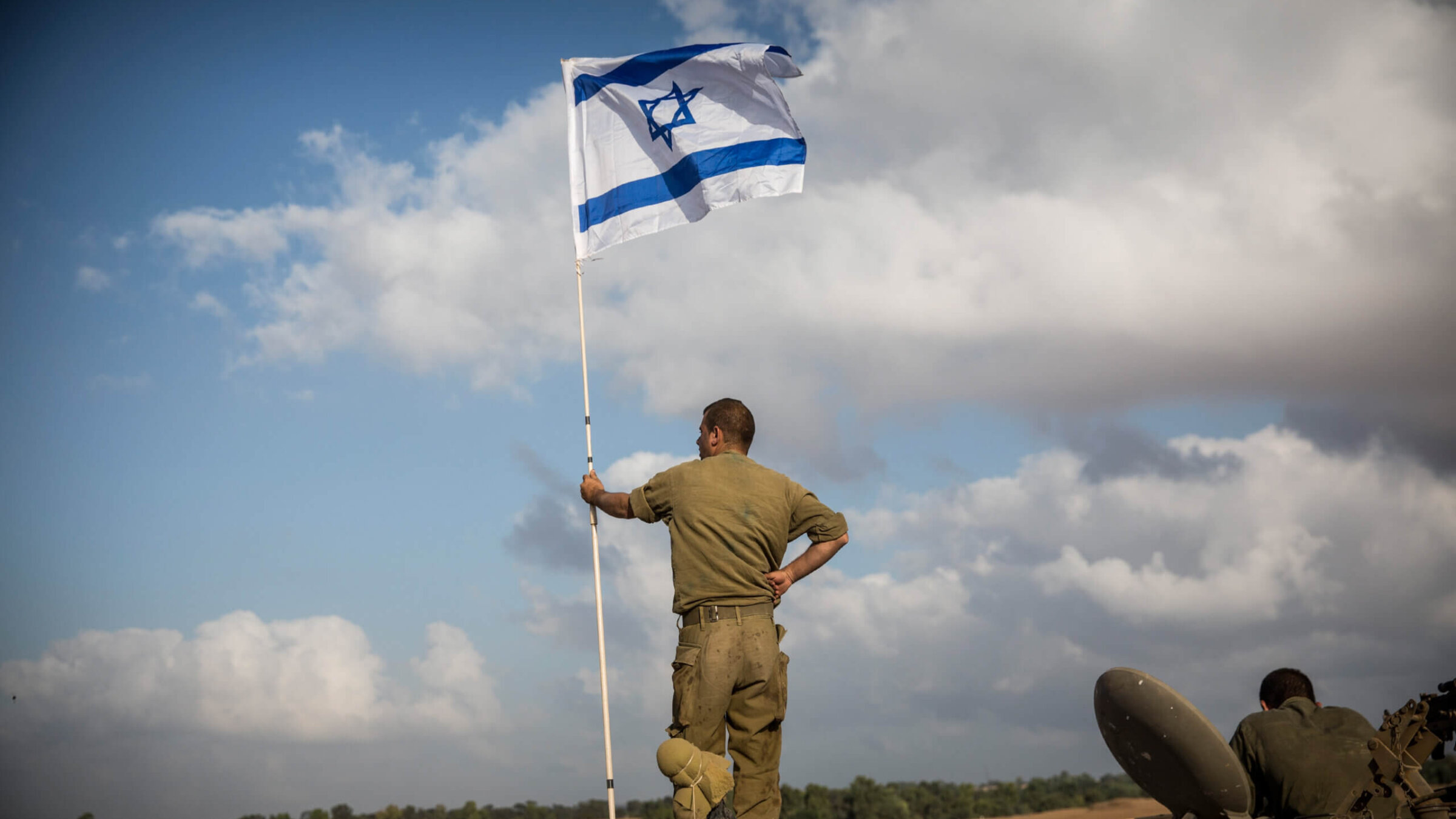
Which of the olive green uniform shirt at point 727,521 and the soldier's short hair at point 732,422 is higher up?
the soldier's short hair at point 732,422

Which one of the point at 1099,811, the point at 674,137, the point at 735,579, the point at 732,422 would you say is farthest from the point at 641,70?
the point at 1099,811

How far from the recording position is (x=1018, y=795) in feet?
118

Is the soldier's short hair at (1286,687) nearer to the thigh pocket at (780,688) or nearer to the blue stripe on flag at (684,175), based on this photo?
the thigh pocket at (780,688)

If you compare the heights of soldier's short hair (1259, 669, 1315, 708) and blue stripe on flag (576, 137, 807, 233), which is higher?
blue stripe on flag (576, 137, 807, 233)

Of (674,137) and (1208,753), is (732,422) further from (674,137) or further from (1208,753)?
(674,137)

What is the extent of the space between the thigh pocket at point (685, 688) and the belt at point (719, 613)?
0.56ft

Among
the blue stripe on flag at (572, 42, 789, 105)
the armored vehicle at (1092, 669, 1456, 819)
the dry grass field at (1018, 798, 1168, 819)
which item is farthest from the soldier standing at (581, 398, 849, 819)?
the dry grass field at (1018, 798, 1168, 819)

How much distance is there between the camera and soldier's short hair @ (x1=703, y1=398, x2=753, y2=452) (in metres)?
7.96

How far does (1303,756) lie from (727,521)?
387 cm

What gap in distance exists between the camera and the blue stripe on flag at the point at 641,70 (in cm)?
1148

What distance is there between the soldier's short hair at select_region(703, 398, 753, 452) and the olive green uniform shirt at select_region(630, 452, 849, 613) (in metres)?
0.12

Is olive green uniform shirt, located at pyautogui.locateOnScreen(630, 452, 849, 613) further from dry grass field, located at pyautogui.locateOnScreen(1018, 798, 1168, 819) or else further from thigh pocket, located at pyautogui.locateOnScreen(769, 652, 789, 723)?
dry grass field, located at pyautogui.locateOnScreen(1018, 798, 1168, 819)

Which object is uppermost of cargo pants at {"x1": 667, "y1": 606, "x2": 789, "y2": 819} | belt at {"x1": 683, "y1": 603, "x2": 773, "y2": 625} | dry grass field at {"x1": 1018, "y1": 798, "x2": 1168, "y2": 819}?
belt at {"x1": 683, "y1": 603, "x2": 773, "y2": 625}

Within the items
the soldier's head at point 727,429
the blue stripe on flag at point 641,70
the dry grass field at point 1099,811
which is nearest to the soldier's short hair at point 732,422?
the soldier's head at point 727,429
